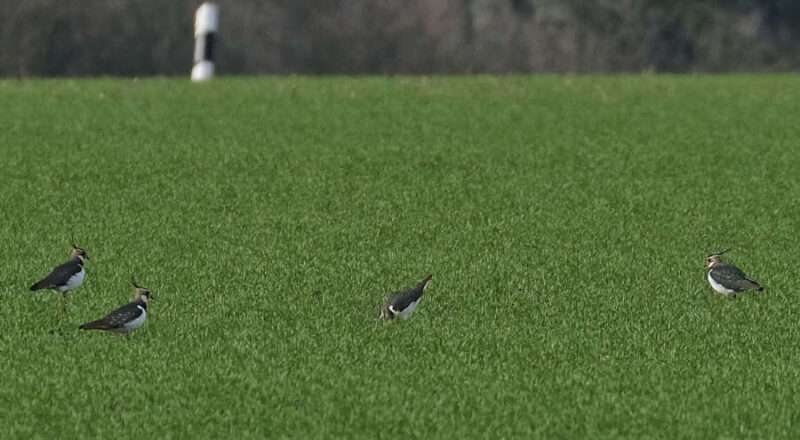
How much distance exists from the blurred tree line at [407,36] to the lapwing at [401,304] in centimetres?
1916

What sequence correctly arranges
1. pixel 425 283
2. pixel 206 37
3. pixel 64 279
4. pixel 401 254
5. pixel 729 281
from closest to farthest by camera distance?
pixel 64 279 < pixel 425 283 < pixel 729 281 < pixel 401 254 < pixel 206 37

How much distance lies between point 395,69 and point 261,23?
8.74 ft

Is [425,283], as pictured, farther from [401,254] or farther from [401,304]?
[401,254]

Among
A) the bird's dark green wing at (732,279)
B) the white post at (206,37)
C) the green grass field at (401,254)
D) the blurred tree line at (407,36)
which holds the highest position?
the bird's dark green wing at (732,279)

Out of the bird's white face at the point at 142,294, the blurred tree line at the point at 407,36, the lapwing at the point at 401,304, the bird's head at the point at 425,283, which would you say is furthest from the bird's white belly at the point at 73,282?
the blurred tree line at the point at 407,36

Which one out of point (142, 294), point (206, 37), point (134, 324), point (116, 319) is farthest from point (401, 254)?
point (206, 37)

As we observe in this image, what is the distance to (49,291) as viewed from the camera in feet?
42.4

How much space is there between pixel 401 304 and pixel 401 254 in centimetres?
272

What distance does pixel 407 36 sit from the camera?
108ft

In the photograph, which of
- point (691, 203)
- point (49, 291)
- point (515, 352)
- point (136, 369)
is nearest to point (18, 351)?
point (136, 369)

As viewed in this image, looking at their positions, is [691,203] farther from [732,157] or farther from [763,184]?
[732,157]

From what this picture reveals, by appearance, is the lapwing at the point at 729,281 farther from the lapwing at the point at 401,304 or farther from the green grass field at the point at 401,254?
the lapwing at the point at 401,304

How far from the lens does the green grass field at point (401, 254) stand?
33.1 ft

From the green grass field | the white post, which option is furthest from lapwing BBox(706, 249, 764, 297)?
the white post
